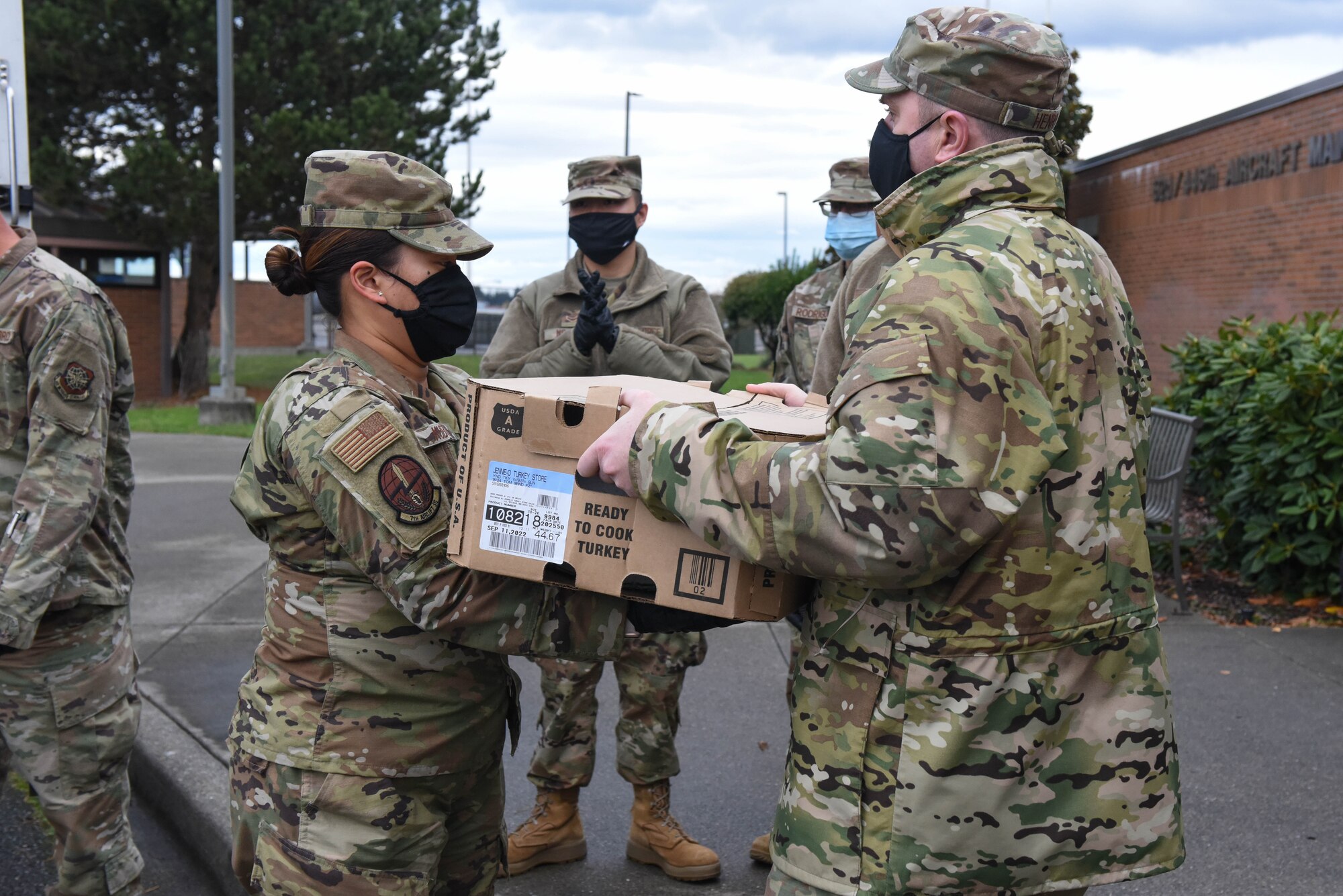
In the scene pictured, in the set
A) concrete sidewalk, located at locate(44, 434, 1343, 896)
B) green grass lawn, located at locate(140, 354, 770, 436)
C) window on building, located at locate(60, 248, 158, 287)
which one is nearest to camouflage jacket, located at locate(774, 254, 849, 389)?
green grass lawn, located at locate(140, 354, 770, 436)

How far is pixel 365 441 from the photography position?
83.2 inches

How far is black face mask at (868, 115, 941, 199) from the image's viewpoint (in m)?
2.03

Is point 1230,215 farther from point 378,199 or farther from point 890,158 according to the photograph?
point 378,199

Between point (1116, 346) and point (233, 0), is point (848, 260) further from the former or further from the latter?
Result: point (233, 0)

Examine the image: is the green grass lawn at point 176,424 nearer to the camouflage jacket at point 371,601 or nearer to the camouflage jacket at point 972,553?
the camouflage jacket at point 371,601

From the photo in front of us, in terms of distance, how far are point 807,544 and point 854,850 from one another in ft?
1.67

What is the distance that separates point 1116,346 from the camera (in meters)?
1.89

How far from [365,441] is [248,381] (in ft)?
83.4

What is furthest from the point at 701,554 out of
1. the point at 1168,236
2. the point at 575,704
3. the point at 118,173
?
the point at 118,173

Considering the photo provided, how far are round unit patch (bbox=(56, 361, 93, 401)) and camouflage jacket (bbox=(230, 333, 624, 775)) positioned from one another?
1.11 m

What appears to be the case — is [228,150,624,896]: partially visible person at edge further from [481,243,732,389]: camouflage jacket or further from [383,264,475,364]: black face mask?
[481,243,732,389]: camouflage jacket

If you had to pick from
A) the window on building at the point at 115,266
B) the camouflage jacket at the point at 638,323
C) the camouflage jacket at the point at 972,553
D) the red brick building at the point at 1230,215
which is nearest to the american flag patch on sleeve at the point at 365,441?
the camouflage jacket at the point at 972,553

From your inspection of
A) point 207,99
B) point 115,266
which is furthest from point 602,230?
point 115,266

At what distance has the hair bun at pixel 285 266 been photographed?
2.43 metres
